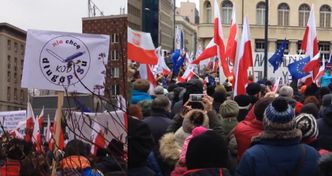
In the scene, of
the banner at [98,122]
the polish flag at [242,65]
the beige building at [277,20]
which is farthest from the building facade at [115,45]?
the beige building at [277,20]

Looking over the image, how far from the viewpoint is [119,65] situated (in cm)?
320

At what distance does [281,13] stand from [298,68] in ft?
181

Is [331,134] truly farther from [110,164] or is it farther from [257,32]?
[257,32]

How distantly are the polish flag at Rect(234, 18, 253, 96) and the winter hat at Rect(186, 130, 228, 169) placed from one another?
19.2 ft

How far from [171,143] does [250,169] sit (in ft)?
4.08

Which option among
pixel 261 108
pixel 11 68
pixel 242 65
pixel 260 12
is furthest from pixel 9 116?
pixel 260 12

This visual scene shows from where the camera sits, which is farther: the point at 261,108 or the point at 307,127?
the point at 261,108

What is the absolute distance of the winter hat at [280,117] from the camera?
4156mm

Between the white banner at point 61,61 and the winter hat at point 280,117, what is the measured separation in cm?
107

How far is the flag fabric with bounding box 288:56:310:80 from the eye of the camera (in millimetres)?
15469

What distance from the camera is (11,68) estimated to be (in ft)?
11.1

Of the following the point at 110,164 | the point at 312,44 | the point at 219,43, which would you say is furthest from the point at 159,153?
the point at 312,44

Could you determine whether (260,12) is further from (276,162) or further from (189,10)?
(189,10)

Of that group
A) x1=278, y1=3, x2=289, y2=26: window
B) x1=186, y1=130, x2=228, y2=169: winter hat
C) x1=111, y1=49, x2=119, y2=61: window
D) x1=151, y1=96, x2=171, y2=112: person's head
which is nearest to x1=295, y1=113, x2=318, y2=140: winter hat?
x1=186, y1=130, x2=228, y2=169: winter hat
